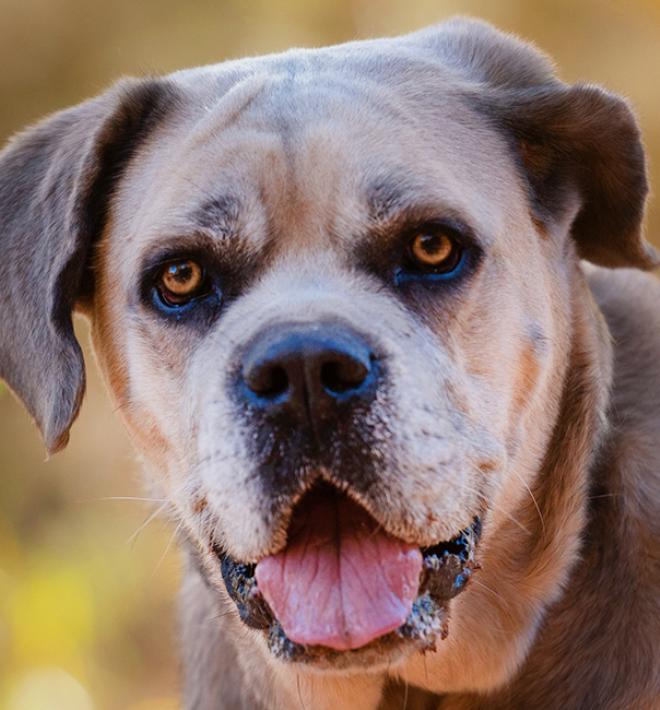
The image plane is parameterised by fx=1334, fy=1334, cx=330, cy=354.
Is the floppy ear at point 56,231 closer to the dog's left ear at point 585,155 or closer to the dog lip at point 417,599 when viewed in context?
the dog lip at point 417,599

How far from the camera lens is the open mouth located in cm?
303

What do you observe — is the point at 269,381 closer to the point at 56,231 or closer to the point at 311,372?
the point at 311,372

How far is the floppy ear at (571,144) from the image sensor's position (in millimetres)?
3574

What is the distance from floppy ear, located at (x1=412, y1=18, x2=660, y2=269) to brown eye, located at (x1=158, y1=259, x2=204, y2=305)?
35.8 inches

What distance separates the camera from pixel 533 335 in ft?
11.2

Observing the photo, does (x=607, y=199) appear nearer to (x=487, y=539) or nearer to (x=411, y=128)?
(x=411, y=128)

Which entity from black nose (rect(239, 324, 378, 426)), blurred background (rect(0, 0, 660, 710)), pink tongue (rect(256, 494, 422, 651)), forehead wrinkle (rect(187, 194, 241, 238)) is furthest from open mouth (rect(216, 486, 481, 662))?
blurred background (rect(0, 0, 660, 710))

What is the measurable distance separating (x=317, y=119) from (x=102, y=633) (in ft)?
14.1

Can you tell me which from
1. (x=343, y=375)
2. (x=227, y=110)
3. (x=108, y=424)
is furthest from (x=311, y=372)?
(x=108, y=424)

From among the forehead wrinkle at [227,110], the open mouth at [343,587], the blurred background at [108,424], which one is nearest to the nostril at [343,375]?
the open mouth at [343,587]

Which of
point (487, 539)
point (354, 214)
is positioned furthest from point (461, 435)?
point (354, 214)

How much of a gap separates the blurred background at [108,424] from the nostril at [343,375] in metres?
3.96

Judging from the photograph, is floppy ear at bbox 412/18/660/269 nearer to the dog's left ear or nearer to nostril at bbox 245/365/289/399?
the dog's left ear

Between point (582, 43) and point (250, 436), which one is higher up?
point (250, 436)
